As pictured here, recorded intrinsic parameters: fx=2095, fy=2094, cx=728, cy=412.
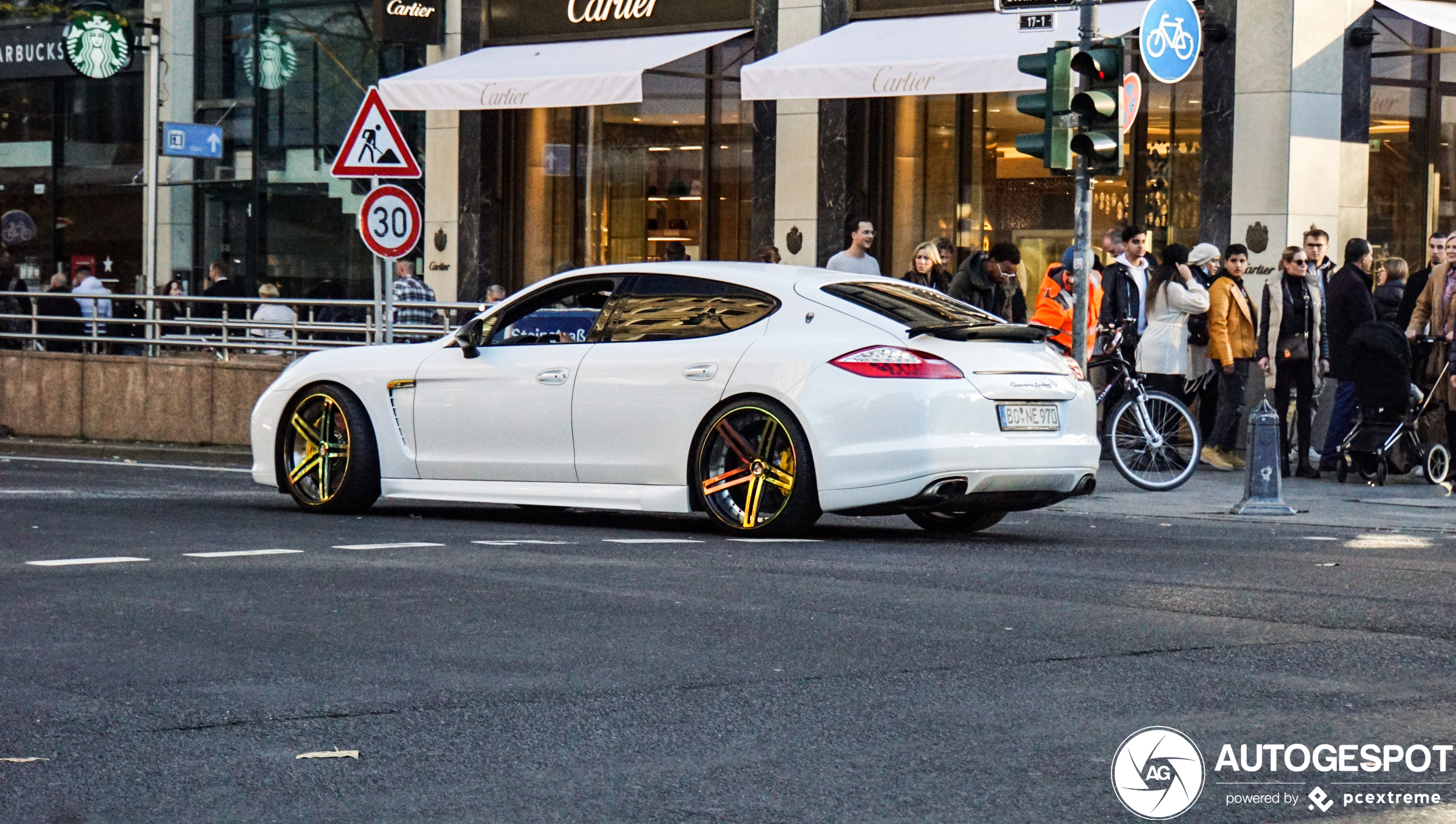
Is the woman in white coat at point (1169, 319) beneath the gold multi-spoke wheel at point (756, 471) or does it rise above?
above

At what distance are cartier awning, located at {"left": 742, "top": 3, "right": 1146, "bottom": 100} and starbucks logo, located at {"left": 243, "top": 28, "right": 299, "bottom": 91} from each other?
895cm

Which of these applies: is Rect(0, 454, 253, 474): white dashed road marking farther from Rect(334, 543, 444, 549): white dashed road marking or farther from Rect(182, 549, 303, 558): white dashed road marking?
Rect(182, 549, 303, 558): white dashed road marking

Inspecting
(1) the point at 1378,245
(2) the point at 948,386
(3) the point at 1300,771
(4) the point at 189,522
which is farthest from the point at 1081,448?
(1) the point at 1378,245

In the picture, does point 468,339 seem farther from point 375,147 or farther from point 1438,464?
point 1438,464

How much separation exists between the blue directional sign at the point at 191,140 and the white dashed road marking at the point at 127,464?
7242 mm

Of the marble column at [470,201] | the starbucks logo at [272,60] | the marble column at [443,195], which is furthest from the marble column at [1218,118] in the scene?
the starbucks logo at [272,60]

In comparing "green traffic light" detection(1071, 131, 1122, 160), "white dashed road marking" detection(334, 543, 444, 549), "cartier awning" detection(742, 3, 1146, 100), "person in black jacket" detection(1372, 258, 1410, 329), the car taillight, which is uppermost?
"cartier awning" detection(742, 3, 1146, 100)

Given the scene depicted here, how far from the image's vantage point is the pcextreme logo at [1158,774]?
4.64 metres

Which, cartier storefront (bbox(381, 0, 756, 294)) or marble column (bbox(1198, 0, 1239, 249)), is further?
cartier storefront (bbox(381, 0, 756, 294))

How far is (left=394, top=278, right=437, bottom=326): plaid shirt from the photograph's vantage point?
62.9 ft

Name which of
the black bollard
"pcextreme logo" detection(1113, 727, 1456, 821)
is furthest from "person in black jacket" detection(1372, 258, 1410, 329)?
"pcextreme logo" detection(1113, 727, 1456, 821)

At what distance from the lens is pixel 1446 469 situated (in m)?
15.2

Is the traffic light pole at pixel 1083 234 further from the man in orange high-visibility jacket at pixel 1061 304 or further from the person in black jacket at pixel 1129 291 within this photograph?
the man in orange high-visibility jacket at pixel 1061 304

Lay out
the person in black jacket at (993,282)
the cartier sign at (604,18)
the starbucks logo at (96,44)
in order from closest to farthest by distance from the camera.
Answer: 1. the person in black jacket at (993,282)
2. the cartier sign at (604,18)
3. the starbucks logo at (96,44)
